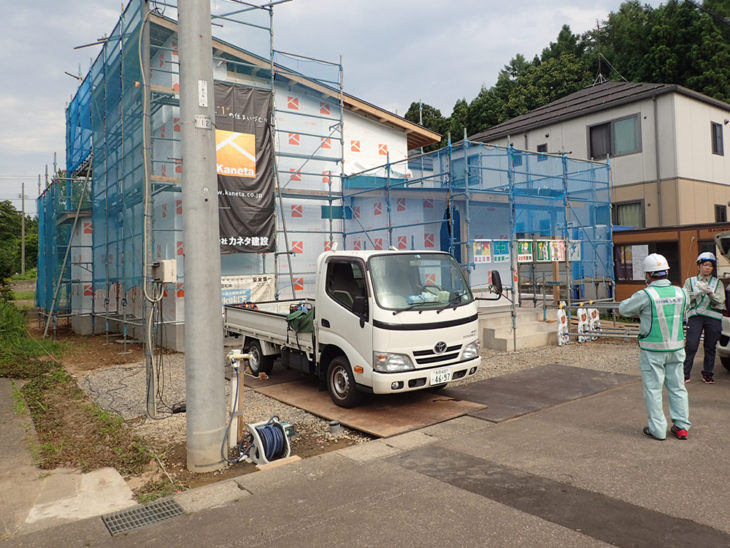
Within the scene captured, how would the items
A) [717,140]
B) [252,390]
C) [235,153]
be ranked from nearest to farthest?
[252,390] → [235,153] → [717,140]

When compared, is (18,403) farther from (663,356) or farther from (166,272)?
(663,356)

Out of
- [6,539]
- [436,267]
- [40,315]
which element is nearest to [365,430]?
[436,267]

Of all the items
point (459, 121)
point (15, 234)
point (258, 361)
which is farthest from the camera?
point (15, 234)

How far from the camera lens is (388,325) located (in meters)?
6.07

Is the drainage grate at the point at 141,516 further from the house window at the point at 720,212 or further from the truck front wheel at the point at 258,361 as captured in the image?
the house window at the point at 720,212

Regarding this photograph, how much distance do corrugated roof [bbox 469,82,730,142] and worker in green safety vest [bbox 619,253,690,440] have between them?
1595 centimetres

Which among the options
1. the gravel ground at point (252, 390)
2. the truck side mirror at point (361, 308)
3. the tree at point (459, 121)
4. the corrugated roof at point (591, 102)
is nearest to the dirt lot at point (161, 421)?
the gravel ground at point (252, 390)

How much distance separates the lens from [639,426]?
5559 mm

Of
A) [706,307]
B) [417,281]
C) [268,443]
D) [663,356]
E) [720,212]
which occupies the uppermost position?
[720,212]

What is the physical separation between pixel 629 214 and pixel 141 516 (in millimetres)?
19866

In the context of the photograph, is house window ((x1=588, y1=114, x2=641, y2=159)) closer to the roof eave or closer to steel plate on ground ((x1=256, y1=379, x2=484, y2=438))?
the roof eave

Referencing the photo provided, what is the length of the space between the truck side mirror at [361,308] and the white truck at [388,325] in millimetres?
12

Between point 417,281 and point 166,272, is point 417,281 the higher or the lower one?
the lower one

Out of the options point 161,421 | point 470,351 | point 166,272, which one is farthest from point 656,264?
point 161,421
